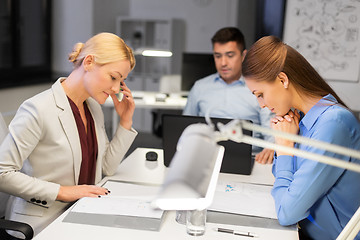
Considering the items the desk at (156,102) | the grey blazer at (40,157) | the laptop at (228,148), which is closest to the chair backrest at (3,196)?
the grey blazer at (40,157)

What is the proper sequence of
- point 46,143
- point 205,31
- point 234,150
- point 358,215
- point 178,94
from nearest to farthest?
point 358,215, point 46,143, point 234,150, point 178,94, point 205,31

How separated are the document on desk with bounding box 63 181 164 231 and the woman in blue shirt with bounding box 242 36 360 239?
443 mm

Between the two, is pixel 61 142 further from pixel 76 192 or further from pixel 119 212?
pixel 119 212

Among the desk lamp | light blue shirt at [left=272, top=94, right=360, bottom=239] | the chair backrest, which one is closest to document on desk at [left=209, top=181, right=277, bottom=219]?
A: light blue shirt at [left=272, top=94, right=360, bottom=239]

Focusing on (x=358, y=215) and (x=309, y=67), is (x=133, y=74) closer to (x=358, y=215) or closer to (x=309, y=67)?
(x=309, y=67)

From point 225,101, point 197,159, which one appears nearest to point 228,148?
point 225,101

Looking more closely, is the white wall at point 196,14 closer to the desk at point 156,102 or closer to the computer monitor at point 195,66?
the desk at point 156,102

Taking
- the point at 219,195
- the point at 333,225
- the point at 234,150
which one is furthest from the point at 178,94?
the point at 333,225

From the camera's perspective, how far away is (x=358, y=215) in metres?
0.87

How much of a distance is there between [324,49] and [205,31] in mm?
2847

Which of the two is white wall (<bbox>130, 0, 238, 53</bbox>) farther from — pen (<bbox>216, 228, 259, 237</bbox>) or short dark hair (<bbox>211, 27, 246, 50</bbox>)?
pen (<bbox>216, 228, 259, 237</bbox>)

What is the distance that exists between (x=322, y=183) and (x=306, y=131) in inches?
9.3

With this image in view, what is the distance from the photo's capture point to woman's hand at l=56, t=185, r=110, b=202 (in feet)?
5.20

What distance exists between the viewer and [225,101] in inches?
113
